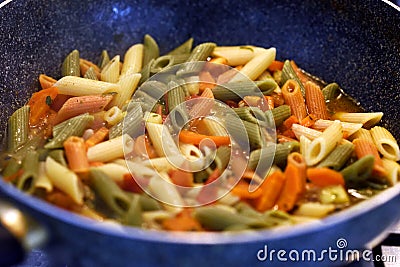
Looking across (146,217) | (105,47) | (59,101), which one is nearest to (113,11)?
(105,47)

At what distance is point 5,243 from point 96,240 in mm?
197

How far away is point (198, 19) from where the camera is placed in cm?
251

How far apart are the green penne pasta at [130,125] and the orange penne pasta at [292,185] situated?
546 mm

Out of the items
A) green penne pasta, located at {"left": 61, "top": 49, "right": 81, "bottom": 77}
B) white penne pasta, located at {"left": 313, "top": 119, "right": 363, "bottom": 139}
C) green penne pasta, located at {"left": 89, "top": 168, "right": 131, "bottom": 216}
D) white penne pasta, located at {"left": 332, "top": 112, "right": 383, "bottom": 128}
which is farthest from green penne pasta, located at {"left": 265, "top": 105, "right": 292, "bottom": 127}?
green penne pasta, located at {"left": 61, "top": 49, "right": 81, "bottom": 77}

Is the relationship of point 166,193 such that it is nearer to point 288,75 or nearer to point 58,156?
point 58,156

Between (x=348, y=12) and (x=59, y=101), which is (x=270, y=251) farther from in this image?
(x=348, y=12)

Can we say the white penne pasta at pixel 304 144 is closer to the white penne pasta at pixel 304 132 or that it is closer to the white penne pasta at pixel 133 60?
the white penne pasta at pixel 304 132

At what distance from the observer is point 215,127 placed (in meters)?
1.99

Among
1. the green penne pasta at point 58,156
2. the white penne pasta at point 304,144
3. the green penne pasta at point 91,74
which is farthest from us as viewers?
the green penne pasta at point 91,74

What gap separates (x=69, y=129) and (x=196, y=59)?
A: 651 mm

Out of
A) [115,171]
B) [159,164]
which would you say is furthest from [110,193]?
[159,164]

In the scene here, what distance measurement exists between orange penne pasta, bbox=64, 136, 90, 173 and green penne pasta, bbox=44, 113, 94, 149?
0.19ft

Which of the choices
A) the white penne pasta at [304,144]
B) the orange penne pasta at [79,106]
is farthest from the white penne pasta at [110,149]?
the white penne pasta at [304,144]

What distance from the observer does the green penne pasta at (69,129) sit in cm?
186
